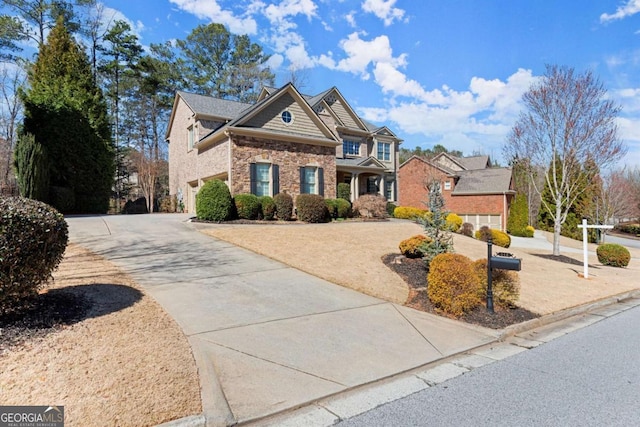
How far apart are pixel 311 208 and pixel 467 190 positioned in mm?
18291

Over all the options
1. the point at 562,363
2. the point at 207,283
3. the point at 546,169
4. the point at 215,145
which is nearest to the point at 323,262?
the point at 207,283

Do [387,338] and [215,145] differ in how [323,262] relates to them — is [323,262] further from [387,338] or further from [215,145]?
[215,145]

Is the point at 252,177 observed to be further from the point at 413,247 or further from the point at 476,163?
the point at 476,163

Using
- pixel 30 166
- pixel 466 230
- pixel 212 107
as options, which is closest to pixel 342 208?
pixel 466 230

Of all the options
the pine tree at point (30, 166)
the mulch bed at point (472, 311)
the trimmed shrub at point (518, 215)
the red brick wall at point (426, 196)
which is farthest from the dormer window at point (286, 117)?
the trimmed shrub at point (518, 215)

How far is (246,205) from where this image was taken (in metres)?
15.4

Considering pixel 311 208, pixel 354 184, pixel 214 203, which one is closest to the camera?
pixel 214 203

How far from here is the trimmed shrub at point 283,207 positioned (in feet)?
53.4

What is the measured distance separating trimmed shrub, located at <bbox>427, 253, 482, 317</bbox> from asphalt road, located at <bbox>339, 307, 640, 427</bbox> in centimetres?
126

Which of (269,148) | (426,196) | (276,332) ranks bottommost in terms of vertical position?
(276,332)

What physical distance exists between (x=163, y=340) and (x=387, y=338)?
2.93 meters

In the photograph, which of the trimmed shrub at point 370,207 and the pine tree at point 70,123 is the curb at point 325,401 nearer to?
the trimmed shrub at point 370,207

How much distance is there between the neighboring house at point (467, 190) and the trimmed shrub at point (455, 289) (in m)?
21.3

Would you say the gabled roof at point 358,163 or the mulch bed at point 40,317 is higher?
the gabled roof at point 358,163
